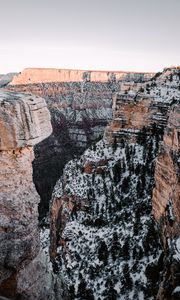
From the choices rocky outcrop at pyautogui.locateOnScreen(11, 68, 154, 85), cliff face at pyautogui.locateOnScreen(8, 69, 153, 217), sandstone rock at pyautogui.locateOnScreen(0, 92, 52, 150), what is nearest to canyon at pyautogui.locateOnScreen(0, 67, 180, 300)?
sandstone rock at pyautogui.locateOnScreen(0, 92, 52, 150)

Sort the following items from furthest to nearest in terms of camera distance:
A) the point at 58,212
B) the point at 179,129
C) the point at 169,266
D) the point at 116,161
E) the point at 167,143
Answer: the point at 116,161
the point at 58,212
the point at 167,143
the point at 179,129
the point at 169,266

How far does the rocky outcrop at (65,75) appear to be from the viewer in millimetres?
91125

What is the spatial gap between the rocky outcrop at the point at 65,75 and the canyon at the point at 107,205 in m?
48.1

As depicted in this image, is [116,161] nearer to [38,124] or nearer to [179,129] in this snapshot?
[179,129]

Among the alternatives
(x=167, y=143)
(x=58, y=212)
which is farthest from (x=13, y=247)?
(x=58, y=212)

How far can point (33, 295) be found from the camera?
20.1 ft

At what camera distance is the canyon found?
5.67 metres

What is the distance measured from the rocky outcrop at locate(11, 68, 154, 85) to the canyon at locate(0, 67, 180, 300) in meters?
48.1

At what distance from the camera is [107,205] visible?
27.5m

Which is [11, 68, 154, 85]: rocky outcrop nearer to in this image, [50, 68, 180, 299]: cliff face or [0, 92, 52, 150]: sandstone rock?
[50, 68, 180, 299]: cliff face

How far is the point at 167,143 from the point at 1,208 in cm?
1527

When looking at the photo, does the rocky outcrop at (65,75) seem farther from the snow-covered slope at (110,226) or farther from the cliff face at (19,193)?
the cliff face at (19,193)

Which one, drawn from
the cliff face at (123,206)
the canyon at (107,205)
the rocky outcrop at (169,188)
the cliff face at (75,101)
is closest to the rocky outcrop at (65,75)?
the cliff face at (75,101)

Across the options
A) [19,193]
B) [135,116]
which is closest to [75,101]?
[135,116]
